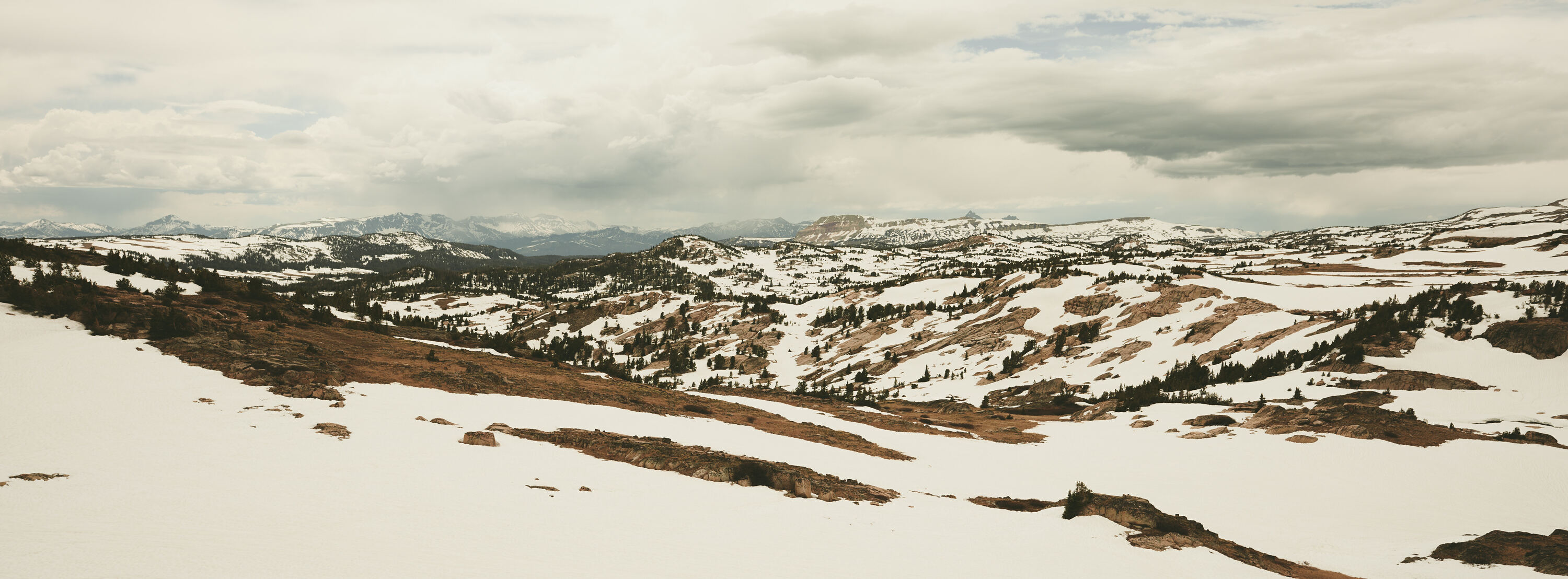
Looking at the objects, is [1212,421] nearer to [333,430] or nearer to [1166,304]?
[333,430]

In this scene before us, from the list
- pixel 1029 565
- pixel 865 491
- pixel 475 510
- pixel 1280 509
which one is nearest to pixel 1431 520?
pixel 1280 509

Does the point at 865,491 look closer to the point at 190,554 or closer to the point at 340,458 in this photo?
the point at 340,458

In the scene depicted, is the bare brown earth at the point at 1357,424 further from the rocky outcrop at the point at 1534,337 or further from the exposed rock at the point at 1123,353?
the exposed rock at the point at 1123,353

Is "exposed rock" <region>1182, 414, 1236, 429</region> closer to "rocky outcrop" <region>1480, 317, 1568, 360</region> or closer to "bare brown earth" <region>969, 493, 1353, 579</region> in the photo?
"bare brown earth" <region>969, 493, 1353, 579</region>

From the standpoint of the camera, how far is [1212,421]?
34281mm

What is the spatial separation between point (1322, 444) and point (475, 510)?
1324 inches

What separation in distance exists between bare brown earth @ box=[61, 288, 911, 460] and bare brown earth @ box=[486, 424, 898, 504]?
6.94 metres

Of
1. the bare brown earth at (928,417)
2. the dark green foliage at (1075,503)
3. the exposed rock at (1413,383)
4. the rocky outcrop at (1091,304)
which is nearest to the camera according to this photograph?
the dark green foliage at (1075,503)

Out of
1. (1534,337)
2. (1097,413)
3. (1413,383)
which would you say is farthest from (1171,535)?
(1534,337)

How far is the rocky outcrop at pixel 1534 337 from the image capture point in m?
39.2

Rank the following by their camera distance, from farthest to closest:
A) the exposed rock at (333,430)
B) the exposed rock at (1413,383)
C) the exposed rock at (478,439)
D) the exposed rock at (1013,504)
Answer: the exposed rock at (1413,383)
the exposed rock at (1013,504)
the exposed rock at (478,439)
the exposed rock at (333,430)

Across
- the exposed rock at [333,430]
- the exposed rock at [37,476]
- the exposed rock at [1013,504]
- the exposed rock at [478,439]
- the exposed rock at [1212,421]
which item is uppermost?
the exposed rock at [37,476]

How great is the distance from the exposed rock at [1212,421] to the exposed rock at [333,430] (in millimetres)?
39214

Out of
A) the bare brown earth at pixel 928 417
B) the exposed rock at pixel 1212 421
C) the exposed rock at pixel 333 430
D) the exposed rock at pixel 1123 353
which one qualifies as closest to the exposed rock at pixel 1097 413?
the bare brown earth at pixel 928 417
